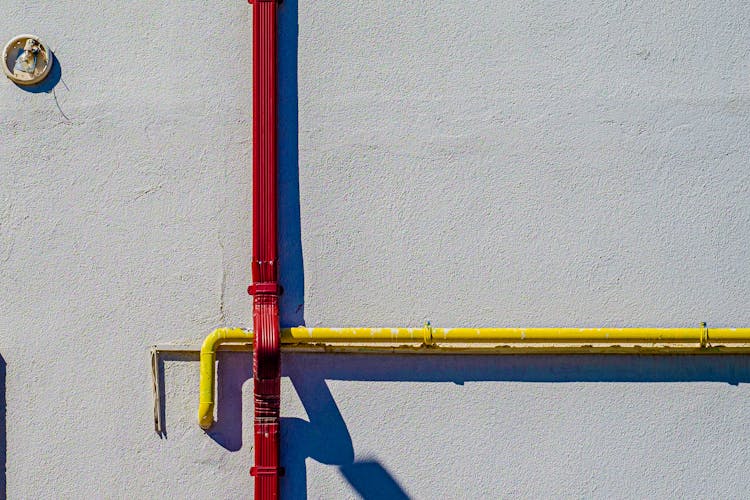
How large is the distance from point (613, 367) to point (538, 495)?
2.22ft

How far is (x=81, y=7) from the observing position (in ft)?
12.2

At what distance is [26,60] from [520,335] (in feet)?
8.83

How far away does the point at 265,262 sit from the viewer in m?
3.49

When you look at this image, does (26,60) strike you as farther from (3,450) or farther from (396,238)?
(396,238)

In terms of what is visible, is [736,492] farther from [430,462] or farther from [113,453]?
[113,453]

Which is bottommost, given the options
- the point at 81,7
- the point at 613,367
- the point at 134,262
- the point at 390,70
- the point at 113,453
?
the point at 113,453

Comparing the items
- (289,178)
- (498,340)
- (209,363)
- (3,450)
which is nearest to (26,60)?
(289,178)

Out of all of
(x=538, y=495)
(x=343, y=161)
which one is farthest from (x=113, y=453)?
(x=538, y=495)

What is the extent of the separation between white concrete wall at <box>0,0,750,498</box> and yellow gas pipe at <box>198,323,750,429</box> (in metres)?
0.09

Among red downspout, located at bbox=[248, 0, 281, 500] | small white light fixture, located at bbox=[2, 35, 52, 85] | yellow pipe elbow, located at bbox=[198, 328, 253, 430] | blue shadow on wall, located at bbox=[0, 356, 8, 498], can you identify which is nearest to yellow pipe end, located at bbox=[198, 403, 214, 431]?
yellow pipe elbow, located at bbox=[198, 328, 253, 430]

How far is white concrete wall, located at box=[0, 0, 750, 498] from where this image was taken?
347 centimetres

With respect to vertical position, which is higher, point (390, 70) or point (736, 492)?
point (390, 70)

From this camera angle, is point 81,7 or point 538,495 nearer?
point 538,495

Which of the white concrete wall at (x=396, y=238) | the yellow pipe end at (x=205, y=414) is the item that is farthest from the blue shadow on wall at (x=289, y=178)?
the yellow pipe end at (x=205, y=414)
